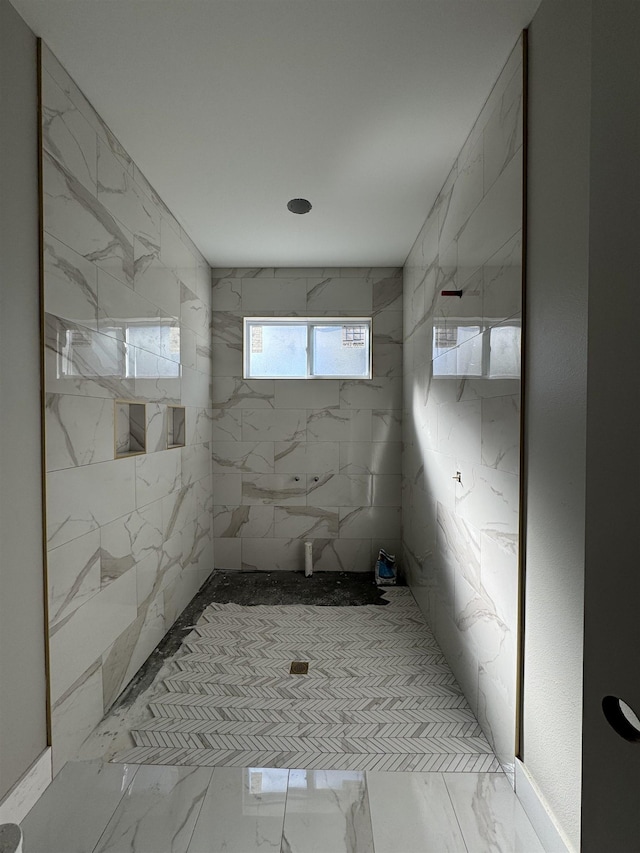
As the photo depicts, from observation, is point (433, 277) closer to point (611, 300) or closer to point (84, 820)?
point (611, 300)

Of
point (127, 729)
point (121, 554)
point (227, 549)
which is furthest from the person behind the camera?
point (227, 549)

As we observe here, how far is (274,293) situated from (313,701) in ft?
10.3

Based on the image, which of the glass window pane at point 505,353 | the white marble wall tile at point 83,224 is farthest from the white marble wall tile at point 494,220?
the white marble wall tile at point 83,224

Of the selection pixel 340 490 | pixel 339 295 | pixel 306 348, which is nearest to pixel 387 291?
pixel 339 295

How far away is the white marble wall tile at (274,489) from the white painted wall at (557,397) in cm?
268

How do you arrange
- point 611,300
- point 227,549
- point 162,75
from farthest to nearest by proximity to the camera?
point 227,549 < point 162,75 < point 611,300

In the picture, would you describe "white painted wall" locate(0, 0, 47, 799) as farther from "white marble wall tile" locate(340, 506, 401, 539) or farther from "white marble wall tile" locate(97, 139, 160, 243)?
"white marble wall tile" locate(340, 506, 401, 539)

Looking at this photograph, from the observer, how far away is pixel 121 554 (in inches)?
88.0

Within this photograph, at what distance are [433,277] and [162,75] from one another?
176cm

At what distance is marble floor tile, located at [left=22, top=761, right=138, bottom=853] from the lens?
1422mm

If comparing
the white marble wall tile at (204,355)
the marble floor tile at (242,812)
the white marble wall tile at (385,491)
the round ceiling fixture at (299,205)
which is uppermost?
the round ceiling fixture at (299,205)

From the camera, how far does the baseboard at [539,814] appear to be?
1.32 m

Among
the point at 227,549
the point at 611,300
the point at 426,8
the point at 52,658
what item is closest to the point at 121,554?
the point at 52,658

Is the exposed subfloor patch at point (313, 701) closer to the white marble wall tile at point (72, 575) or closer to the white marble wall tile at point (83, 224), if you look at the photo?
the white marble wall tile at point (72, 575)
